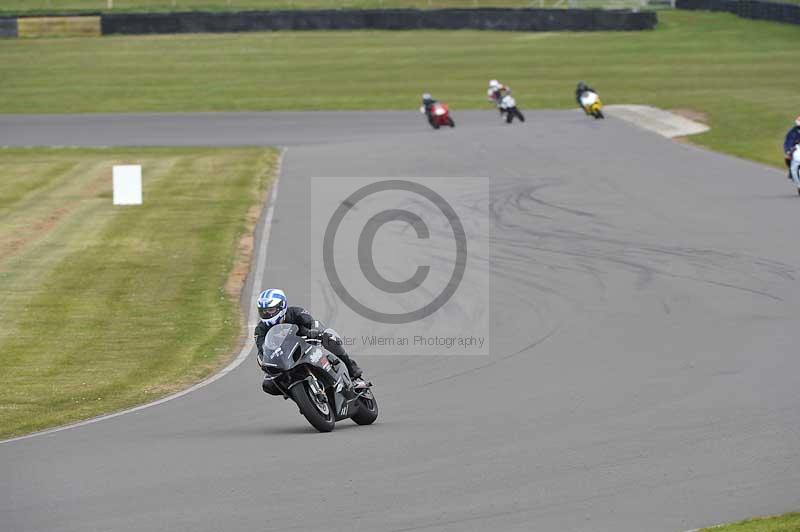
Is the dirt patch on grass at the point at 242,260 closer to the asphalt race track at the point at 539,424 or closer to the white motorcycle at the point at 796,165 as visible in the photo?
the asphalt race track at the point at 539,424

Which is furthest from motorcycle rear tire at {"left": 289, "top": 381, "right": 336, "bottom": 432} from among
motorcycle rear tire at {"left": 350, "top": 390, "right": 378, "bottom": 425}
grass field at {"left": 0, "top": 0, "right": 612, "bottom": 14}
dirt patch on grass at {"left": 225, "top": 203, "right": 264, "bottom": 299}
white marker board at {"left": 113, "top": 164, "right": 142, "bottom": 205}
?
grass field at {"left": 0, "top": 0, "right": 612, "bottom": 14}

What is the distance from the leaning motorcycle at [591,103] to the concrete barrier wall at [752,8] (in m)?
23.6

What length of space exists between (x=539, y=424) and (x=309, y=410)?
1.98 metres

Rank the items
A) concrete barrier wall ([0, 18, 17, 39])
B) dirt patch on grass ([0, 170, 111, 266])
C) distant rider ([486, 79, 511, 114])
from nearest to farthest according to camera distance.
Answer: dirt patch on grass ([0, 170, 111, 266]) → distant rider ([486, 79, 511, 114]) → concrete barrier wall ([0, 18, 17, 39])

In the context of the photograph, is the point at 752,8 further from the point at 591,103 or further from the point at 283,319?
the point at 283,319

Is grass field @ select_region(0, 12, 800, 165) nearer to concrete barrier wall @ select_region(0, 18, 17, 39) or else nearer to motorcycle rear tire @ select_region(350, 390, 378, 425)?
concrete barrier wall @ select_region(0, 18, 17, 39)

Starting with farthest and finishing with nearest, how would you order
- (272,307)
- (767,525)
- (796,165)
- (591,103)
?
(591,103)
(796,165)
(272,307)
(767,525)

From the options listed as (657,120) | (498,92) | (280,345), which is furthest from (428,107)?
(280,345)

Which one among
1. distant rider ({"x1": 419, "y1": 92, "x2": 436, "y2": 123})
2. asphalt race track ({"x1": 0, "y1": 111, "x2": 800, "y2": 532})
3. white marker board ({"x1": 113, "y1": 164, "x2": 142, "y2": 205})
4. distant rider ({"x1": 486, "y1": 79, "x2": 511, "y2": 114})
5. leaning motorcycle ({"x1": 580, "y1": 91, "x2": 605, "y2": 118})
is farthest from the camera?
distant rider ({"x1": 486, "y1": 79, "x2": 511, "y2": 114})

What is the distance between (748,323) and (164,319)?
7926mm

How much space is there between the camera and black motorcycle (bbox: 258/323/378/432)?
11609 millimetres

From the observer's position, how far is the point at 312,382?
11.9m

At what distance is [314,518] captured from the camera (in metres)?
9.06

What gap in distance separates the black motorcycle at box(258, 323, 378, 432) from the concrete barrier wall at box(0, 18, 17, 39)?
58.3m
